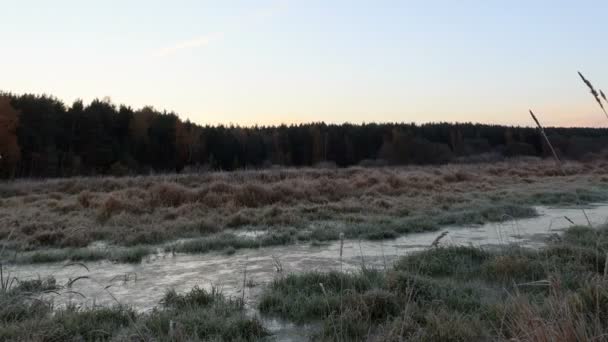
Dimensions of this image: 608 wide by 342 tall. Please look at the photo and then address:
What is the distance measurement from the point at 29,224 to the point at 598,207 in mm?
16991

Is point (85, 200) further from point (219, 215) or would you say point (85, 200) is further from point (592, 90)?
point (592, 90)

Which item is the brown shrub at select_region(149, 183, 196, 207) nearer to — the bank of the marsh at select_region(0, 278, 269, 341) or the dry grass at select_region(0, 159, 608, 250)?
the dry grass at select_region(0, 159, 608, 250)

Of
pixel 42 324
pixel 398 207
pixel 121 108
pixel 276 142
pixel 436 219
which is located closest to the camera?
pixel 42 324

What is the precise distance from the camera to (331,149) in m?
72.8

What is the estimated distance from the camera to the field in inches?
142

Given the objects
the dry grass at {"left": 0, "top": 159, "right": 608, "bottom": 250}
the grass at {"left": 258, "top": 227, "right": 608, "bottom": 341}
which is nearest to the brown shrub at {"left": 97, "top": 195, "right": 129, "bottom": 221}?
the dry grass at {"left": 0, "top": 159, "right": 608, "bottom": 250}

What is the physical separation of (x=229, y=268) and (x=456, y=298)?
3.89 m

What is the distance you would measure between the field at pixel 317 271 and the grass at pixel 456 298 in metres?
0.02

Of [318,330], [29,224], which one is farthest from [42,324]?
[29,224]

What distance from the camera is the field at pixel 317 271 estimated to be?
361 centimetres

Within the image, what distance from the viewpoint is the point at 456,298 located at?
4.65 meters

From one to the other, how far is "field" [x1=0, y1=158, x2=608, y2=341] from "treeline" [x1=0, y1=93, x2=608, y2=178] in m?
8.96

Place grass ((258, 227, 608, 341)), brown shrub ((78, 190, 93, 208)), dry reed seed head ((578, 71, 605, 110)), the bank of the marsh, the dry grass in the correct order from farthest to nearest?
1. brown shrub ((78, 190, 93, 208))
2. the dry grass
3. the bank of the marsh
4. grass ((258, 227, 608, 341))
5. dry reed seed head ((578, 71, 605, 110))

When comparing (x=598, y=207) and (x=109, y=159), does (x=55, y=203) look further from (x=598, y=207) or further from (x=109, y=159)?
(x=109, y=159)
